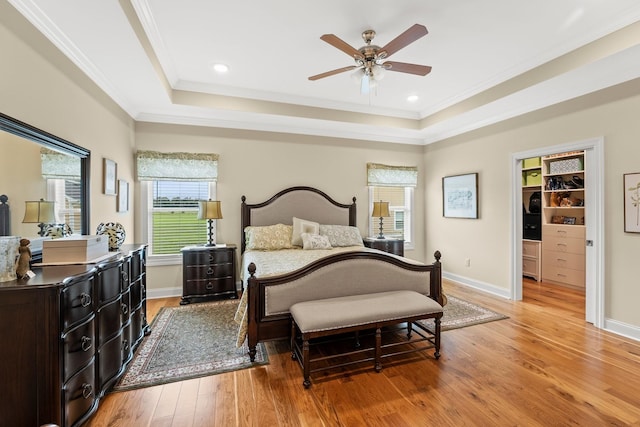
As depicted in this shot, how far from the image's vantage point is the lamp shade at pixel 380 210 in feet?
15.9

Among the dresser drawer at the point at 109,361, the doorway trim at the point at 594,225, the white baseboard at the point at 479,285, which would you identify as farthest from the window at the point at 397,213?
the dresser drawer at the point at 109,361

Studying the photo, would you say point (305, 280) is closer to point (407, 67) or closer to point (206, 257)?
point (206, 257)

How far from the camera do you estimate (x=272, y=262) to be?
3.12 meters

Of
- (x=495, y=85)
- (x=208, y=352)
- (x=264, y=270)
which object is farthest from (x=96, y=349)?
(x=495, y=85)

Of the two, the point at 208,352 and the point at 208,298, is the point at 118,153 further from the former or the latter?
the point at 208,352

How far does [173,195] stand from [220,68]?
1945 millimetres

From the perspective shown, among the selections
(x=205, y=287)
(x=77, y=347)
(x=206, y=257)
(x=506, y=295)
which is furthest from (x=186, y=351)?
(x=506, y=295)

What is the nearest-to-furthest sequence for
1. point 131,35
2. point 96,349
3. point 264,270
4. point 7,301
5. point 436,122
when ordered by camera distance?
point 7,301
point 96,349
point 131,35
point 264,270
point 436,122

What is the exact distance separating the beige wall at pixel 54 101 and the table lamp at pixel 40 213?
66 millimetres

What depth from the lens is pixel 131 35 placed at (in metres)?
2.28

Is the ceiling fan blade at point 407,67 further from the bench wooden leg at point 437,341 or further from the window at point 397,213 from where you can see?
the window at point 397,213

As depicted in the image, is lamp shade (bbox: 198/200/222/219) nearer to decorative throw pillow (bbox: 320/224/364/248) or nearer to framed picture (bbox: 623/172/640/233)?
decorative throw pillow (bbox: 320/224/364/248)

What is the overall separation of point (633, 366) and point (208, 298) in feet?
14.4

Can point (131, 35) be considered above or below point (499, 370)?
above
